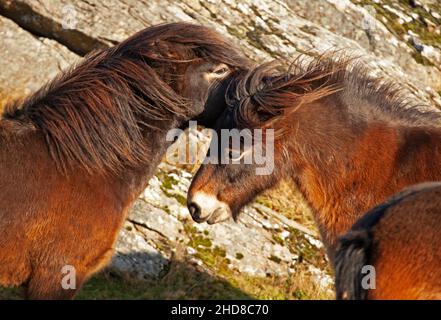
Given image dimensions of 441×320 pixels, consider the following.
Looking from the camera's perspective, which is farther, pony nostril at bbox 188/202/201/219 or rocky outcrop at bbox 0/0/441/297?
rocky outcrop at bbox 0/0/441/297

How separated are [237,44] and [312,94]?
126 inches

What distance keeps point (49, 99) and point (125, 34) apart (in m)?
3.00

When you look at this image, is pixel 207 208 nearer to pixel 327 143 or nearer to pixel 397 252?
pixel 327 143

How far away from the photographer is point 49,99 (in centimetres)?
573

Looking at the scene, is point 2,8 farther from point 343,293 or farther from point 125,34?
point 343,293

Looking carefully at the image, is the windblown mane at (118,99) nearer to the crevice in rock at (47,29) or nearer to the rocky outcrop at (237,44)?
the rocky outcrop at (237,44)

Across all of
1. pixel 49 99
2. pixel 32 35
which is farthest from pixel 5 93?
pixel 49 99

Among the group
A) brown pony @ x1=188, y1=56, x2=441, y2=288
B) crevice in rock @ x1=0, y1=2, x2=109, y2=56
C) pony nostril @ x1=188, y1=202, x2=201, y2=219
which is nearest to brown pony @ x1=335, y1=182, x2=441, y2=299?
brown pony @ x1=188, y1=56, x2=441, y2=288

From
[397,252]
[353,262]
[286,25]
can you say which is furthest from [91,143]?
[286,25]

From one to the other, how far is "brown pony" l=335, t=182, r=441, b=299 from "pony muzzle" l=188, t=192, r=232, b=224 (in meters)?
1.96

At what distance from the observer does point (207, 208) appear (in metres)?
5.74

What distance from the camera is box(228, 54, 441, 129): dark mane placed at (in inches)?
223

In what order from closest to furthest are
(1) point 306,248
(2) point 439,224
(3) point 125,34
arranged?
(2) point 439,224 → (1) point 306,248 → (3) point 125,34

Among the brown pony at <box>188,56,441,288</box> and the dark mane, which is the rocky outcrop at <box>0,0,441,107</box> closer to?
the dark mane
